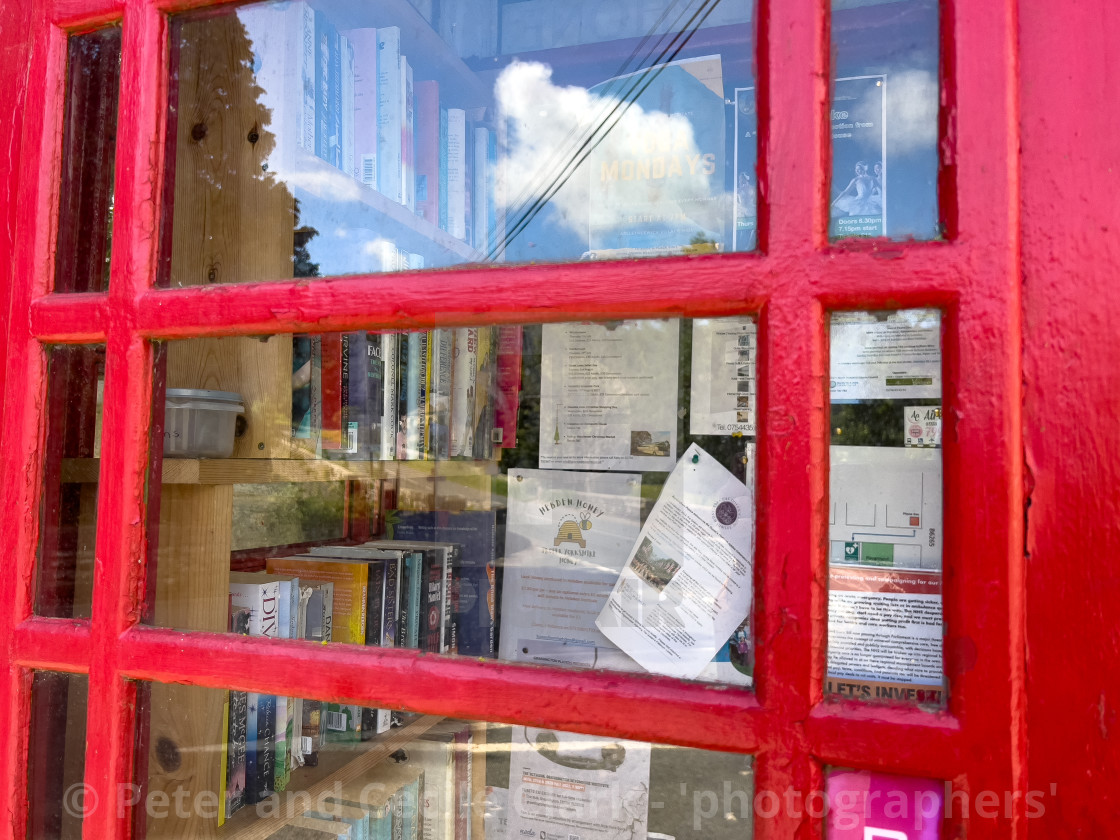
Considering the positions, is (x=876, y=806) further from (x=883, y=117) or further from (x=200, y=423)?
(x=200, y=423)

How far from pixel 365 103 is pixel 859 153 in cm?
85

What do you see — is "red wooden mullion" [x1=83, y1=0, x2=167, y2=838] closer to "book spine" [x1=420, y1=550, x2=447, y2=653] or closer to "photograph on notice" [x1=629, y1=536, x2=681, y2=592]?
"book spine" [x1=420, y1=550, x2=447, y2=653]

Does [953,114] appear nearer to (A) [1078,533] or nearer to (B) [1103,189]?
(B) [1103,189]

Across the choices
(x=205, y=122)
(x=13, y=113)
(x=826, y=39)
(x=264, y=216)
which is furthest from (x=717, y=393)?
(x=13, y=113)

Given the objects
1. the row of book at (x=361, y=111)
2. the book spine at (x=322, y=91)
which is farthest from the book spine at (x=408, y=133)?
the book spine at (x=322, y=91)

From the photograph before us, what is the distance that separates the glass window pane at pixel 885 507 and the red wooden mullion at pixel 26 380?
101 centimetres

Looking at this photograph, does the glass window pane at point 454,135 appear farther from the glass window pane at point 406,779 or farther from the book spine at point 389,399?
the glass window pane at point 406,779

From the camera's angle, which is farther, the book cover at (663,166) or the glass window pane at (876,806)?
the book cover at (663,166)

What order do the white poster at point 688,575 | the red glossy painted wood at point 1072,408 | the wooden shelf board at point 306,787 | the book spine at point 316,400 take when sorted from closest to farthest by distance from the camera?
the red glossy painted wood at point 1072,408 → the white poster at point 688,575 → the wooden shelf board at point 306,787 → the book spine at point 316,400

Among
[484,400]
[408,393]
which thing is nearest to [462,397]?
[484,400]

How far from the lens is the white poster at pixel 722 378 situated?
0.81 m

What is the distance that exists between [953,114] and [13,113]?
1.22 m

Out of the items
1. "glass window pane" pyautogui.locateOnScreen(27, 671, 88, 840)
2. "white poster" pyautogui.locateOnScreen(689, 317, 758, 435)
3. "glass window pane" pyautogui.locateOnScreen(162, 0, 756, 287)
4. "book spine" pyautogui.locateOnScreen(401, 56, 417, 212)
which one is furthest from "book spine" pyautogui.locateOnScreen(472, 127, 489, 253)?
"glass window pane" pyautogui.locateOnScreen(27, 671, 88, 840)

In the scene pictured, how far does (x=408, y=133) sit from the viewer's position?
1191 mm
